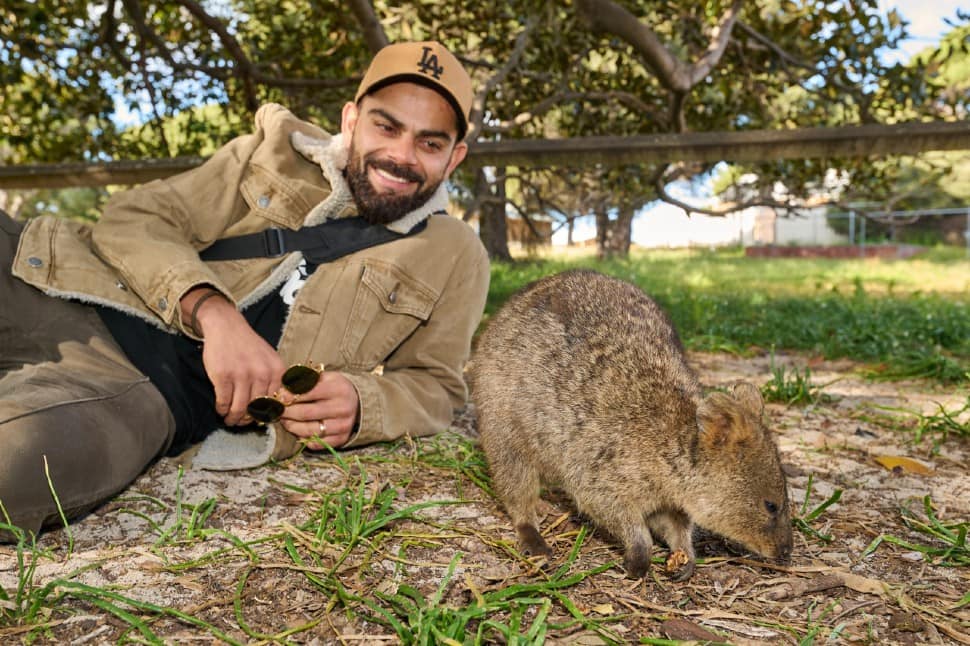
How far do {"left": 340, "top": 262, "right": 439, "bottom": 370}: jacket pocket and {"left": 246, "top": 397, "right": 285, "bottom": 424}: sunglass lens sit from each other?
1.63ft

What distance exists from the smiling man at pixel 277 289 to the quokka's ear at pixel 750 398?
1497 millimetres

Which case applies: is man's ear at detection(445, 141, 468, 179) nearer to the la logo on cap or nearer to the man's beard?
the man's beard

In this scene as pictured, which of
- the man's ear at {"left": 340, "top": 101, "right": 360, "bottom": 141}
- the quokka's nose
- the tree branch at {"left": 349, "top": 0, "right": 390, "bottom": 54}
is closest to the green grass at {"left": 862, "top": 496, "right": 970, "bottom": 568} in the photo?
the quokka's nose

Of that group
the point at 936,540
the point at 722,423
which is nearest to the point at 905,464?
the point at 936,540

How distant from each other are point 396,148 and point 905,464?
2570mm

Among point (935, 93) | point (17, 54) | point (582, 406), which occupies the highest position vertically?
point (17, 54)

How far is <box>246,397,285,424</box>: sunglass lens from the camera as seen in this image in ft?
10.3

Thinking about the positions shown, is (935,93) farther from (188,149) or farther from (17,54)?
(17,54)

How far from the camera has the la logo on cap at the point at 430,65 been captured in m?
3.46

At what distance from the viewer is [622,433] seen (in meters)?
2.67

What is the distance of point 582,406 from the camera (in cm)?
275

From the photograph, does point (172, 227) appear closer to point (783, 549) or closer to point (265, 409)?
point (265, 409)

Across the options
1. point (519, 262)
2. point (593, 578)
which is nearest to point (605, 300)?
point (593, 578)

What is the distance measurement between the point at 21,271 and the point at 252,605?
75.8 inches
